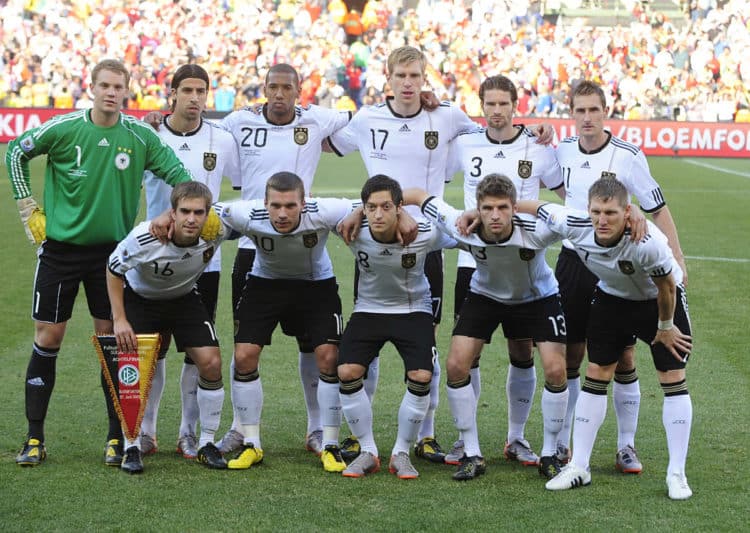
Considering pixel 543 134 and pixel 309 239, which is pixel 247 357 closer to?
pixel 309 239

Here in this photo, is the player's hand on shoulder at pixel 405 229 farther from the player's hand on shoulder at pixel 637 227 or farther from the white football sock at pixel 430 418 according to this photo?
the player's hand on shoulder at pixel 637 227

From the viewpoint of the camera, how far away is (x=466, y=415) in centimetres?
649

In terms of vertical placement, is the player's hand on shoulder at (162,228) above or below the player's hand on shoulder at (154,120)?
below

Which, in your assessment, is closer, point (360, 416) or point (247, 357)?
point (360, 416)

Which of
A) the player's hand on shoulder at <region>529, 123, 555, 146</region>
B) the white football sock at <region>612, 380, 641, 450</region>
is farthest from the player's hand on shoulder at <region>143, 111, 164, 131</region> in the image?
the white football sock at <region>612, 380, 641, 450</region>

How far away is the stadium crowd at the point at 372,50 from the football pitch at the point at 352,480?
2069 centimetres

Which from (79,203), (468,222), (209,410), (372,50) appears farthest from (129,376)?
(372,50)

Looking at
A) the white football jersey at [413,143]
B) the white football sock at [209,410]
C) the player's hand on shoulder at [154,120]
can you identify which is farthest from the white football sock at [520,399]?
the player's hand on shoulder at [154,120]

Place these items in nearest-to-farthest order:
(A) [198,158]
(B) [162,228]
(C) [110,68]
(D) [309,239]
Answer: (B) [162,228] → (C) [110,68] → (D) [309,239] → (A) [198,158]

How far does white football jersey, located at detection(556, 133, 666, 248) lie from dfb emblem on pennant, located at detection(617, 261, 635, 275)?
76cm

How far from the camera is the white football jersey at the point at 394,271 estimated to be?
6.58 metres

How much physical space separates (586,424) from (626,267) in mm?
940

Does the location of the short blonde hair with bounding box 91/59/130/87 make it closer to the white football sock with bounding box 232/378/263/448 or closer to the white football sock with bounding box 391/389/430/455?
the white football sock with bounding box 232/378/263/448

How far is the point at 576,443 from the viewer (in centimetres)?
629
